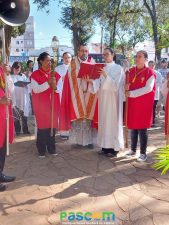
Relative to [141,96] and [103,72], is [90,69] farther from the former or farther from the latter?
[141,96]

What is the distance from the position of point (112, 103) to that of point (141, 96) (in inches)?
22.0

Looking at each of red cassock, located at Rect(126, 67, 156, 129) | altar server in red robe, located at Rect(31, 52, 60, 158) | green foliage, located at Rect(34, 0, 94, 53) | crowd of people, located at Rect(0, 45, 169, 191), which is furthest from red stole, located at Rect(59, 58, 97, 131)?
green foliage, located at Rect(34, 0, 94, 53)

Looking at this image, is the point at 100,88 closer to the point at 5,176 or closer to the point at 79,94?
the point at 79,94

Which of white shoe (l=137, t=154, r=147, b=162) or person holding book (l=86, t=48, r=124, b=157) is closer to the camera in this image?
white shoe (l=137, t=154, r=147, b=162)

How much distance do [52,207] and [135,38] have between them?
122 feet

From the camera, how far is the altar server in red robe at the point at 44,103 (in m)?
6.15

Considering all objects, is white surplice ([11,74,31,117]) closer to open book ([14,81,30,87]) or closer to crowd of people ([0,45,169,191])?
open book ([14,81,30,87])

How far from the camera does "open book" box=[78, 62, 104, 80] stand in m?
6.13

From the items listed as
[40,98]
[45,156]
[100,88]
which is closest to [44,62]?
[40,98]

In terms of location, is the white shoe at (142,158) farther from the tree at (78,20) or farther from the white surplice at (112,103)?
the tree at (78,20)

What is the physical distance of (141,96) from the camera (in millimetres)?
5910

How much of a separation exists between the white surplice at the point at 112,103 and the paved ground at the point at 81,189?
1.18 ft

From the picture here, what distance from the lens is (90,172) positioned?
18.1ft

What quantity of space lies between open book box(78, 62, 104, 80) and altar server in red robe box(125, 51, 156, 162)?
20.5 inches
